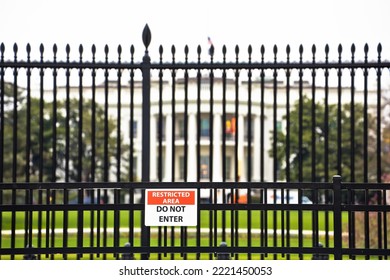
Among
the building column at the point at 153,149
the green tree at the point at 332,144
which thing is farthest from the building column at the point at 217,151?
the green tree at the point at 332,144

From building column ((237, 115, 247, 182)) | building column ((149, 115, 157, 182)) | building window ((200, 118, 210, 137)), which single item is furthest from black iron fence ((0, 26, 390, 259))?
building window ((200, 118, 210, 137))

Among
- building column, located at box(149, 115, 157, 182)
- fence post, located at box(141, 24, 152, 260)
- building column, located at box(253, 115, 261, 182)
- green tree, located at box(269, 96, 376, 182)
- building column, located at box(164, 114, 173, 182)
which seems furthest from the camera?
building column, located at box(253, 115, 261, 182)

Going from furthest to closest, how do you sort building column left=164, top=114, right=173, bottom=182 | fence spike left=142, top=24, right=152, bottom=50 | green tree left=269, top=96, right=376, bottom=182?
building column left=164, top=114, right=173, bottom=182
green tree left=269, top=96, right=376, bottom=182
fence spike left=142, top=24, right=152, bottom=50

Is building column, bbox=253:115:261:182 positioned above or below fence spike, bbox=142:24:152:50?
below

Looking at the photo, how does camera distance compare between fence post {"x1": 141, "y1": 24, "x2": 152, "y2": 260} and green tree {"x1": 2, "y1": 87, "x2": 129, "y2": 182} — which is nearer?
fence post {"x1": 141, "y1": 24, "x2": 152, "y2": 260}

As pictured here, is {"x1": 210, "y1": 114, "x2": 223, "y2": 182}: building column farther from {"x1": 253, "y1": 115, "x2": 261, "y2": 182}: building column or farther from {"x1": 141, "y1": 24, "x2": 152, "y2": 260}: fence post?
{"x1": 141, "y1": 24, "x2": 152, "y2": 260}: fence post

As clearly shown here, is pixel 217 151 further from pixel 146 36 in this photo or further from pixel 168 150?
pixel 146 36

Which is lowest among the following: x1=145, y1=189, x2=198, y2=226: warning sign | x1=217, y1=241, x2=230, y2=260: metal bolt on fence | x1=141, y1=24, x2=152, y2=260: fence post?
x1=217, y1=241, x2=230, y2=260: metal bolt on fence

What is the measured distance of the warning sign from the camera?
8.94 metres

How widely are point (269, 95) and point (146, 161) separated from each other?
42512 millimetres

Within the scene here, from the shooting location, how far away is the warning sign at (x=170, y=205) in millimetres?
8938

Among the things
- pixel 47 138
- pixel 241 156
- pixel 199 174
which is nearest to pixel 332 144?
pixel 241 156
